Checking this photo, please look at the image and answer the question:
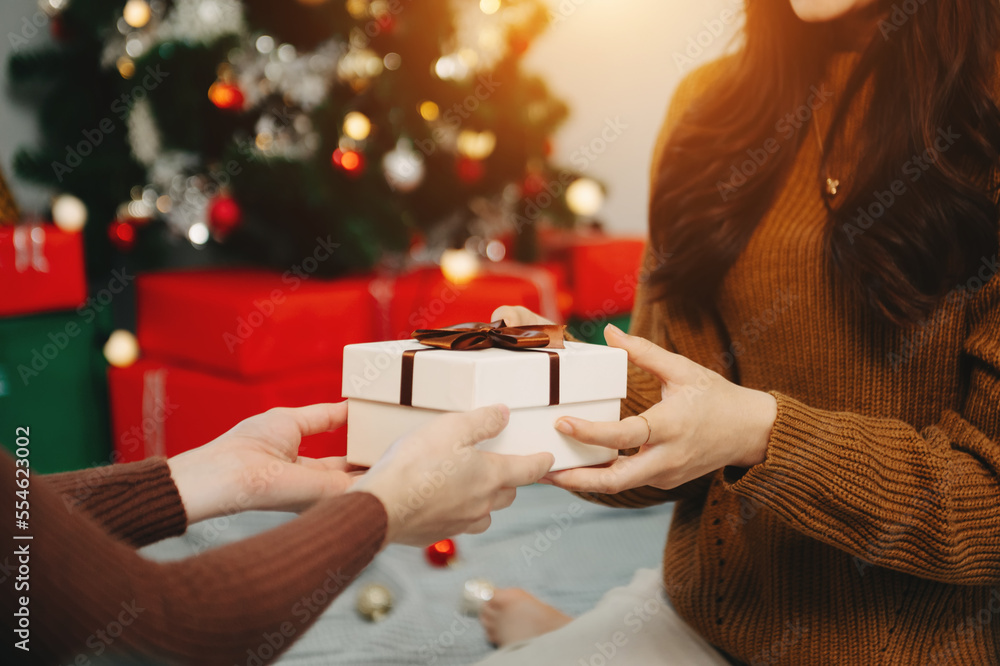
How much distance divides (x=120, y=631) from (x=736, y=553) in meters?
0.60

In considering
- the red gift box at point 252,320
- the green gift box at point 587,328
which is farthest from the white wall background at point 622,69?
the red gift box at point 252,320

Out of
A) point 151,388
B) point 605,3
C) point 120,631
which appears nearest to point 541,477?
point 120,631

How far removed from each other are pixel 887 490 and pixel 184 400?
1.42 metres

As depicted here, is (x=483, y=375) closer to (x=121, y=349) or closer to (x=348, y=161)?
(x=348, y=161)

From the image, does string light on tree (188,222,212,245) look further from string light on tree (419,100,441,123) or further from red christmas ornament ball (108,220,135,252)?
string light on tree (419,100,441,123)

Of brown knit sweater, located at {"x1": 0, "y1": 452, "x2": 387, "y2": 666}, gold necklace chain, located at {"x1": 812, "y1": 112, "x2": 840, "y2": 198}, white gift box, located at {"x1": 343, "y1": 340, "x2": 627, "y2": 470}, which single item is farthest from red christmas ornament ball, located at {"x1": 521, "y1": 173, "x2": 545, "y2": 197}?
brown knit sweater, located at {"x1": 0, "y1": 452, "x2": 387, "y2": 666}

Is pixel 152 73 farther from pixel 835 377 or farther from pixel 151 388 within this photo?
pixel 835 377

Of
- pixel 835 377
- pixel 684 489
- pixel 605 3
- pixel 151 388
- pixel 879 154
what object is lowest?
pixel 151 388

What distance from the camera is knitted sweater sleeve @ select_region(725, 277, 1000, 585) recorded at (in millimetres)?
691

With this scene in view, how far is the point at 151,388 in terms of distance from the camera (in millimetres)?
1765

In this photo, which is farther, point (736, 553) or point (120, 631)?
point (736, 553)

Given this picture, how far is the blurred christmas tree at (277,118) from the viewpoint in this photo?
1683 millimetres

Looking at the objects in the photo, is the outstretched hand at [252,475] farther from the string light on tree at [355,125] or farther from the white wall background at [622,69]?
the white wall background at [622,69]

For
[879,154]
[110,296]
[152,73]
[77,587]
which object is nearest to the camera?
[77,587]
